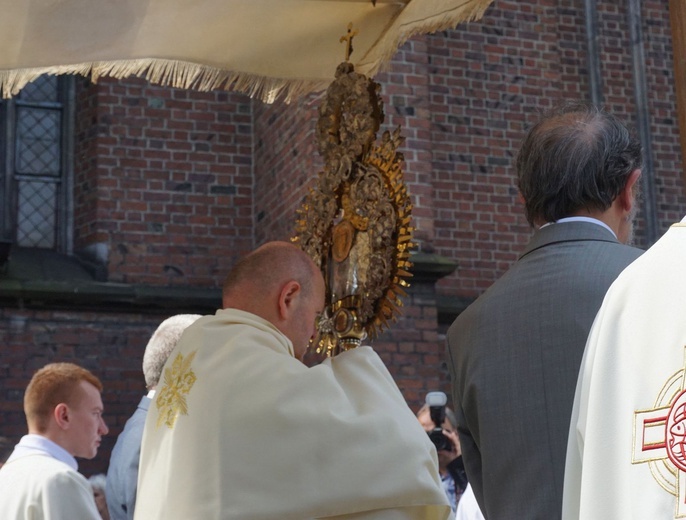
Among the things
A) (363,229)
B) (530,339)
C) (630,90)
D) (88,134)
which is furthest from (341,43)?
(630,90)

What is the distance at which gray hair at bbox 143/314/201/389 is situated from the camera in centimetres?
468

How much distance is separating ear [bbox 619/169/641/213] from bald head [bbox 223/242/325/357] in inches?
46.3

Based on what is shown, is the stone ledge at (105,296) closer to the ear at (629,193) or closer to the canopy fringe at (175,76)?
the canopy fringe at (175,76)

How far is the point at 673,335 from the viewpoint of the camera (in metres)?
1.68

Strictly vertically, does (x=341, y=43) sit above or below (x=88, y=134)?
below

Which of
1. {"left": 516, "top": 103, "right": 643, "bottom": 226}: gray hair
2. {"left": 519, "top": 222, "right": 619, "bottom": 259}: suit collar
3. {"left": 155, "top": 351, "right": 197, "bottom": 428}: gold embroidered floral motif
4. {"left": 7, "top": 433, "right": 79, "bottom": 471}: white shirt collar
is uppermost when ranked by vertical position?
{"left": 516, "top": 103, "right": 643, "bottom": 226}: gray hair

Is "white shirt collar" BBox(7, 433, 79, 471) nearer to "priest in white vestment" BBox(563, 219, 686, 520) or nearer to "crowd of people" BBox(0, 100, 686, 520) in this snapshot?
"crowd of people" BBox(0, 100, 686, 520)

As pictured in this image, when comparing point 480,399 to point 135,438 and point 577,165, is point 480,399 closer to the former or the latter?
point 577,165

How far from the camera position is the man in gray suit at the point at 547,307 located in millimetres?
2547

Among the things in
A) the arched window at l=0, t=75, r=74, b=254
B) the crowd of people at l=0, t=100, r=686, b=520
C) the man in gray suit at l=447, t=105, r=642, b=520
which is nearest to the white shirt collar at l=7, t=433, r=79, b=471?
the crowd of people at l=0, t=100, r=686, b=520

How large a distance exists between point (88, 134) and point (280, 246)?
561 cm

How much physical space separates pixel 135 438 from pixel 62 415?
0.29 meters

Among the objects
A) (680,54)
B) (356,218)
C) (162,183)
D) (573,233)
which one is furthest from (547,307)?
(162,183)

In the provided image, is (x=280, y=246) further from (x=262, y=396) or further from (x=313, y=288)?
(x=262, y=396)
